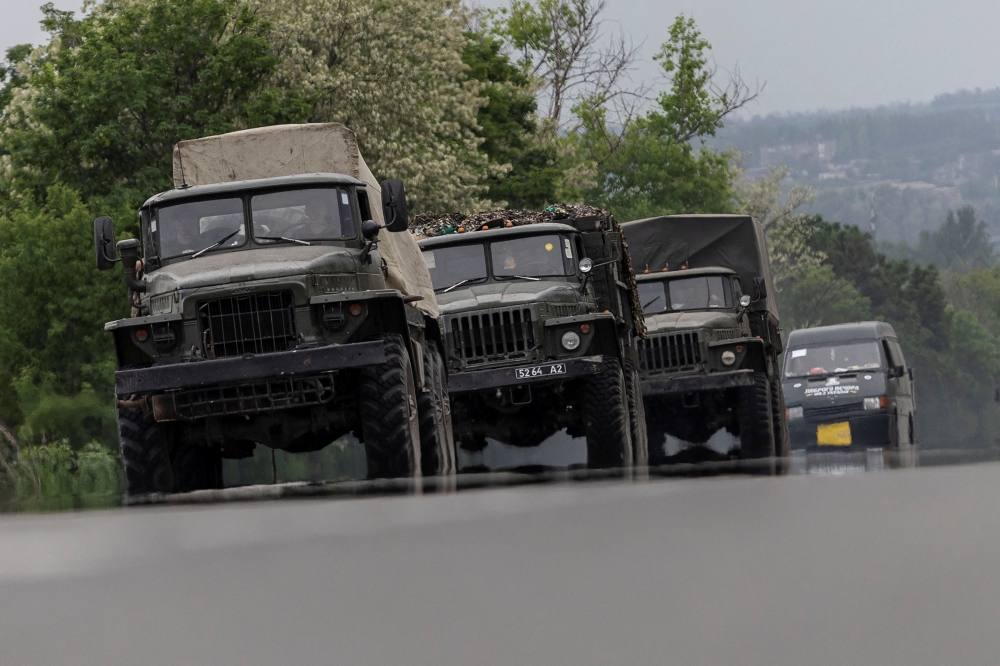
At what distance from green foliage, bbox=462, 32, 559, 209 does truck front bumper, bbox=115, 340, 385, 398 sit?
29304 millimetres

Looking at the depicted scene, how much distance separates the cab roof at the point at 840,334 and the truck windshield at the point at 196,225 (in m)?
15.9

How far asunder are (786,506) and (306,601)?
8.62ft

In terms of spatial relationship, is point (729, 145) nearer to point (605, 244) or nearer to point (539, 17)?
point (539, 17)

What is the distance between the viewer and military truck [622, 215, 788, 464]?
832 inches

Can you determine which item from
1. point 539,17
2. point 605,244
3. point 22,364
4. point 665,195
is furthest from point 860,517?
point 665,195

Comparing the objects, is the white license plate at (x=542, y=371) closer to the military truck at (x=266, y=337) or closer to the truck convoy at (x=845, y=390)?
the military truck at (x=266, y=337)

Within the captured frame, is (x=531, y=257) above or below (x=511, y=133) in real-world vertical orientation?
below

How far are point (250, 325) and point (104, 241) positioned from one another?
5.86ft

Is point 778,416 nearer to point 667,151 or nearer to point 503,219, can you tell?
point 503,219

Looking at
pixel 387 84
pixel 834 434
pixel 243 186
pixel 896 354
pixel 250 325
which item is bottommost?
pixel 834 434

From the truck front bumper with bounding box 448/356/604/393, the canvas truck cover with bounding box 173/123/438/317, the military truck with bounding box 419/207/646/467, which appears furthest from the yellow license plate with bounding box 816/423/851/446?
the canvas truck cover with bounding box 173/123/438/317

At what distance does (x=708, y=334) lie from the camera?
69.8ft

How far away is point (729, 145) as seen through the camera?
233ft

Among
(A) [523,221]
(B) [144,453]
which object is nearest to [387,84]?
(A) [523,221]
